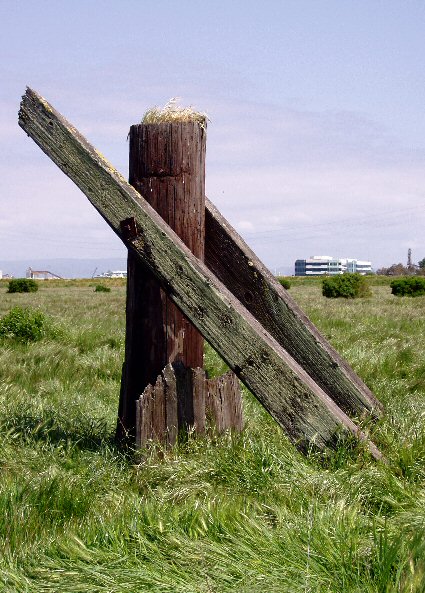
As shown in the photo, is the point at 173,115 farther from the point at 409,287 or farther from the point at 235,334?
the point at 409,287

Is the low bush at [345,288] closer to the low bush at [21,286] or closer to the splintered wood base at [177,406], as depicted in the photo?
the low bush at [21,286]

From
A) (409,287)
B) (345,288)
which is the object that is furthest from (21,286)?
(409,287)

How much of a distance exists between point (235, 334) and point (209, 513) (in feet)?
2.99

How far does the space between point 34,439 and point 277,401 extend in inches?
65.5

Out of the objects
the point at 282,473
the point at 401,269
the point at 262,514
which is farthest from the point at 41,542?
the point at 401,269

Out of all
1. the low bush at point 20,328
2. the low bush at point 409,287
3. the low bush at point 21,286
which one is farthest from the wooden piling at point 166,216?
the low bush at point 21,286

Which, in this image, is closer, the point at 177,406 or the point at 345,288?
the point at 177,406

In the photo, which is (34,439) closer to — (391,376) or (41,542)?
(41,542)

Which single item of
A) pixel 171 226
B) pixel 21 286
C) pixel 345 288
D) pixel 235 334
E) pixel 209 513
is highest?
pixel 171 226

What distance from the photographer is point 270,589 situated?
2.48m

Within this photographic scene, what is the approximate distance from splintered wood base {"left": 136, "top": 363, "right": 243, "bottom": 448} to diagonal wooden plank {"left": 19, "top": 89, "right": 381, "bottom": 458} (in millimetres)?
532

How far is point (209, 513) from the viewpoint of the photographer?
3.05 metres

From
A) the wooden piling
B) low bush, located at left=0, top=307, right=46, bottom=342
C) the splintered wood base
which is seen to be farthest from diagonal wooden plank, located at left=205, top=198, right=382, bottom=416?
low bush, located at left=0, top=307, right=46, bottom=342

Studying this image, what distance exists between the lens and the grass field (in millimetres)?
2572
